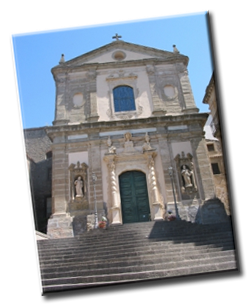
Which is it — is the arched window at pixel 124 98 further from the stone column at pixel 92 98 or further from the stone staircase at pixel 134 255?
the stone staircase at pixel 134 255

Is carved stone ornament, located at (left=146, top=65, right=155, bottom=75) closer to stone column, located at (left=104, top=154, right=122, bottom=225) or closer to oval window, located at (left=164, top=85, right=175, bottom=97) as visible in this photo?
oval window, located at (left=164, top=85, right=175, bottom=97)

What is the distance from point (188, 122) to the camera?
43.1ft

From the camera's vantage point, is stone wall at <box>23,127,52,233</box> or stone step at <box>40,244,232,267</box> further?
stone wall at <box>23,127,52,233</box>

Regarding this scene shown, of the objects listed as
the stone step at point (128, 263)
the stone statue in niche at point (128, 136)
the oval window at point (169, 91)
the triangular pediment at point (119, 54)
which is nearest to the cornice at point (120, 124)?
the stone statue in niche at point (128, 136)

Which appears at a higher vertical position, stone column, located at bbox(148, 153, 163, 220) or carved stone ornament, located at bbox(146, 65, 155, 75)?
carved stone ornament, located at bbox(146, 65, 155, 75)

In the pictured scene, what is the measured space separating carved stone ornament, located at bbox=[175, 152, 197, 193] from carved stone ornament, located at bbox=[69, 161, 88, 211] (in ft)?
13.8

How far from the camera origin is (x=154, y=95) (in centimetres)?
1419

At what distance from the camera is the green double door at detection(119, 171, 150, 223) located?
37.6ft

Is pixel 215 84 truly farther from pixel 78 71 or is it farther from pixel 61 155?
pixel 78 71

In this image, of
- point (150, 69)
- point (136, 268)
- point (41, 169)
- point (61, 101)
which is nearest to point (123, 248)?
point (136, 268)

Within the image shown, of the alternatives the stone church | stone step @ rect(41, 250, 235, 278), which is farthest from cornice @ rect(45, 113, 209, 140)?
stone step @ rect(41, 250, 235, 278)

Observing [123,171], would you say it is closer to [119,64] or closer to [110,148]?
[110,148]

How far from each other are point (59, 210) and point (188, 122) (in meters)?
7.27
